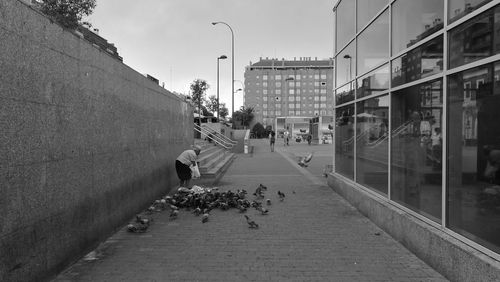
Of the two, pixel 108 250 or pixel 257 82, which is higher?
pixel 257 82

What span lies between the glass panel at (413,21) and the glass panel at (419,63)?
0.15 meters

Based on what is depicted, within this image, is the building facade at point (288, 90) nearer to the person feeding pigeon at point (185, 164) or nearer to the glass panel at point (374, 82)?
the person feeding pigeon at point (185, 164)

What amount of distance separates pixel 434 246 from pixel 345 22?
271 inches

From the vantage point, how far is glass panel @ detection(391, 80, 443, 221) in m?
5.18

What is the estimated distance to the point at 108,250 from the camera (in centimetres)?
570

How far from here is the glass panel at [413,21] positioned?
5.35 meters

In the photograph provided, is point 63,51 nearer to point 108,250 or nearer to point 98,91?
point 98,91

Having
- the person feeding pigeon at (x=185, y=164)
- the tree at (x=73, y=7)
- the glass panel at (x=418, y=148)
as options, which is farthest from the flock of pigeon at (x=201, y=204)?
the tree at (x=73, y=7)

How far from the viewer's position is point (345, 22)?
414 inches

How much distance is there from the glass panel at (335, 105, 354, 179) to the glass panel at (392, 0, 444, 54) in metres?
3.08

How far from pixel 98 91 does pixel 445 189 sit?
446 cm

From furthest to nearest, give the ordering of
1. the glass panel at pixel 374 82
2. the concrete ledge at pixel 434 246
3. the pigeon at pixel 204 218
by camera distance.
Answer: the pigeon at pixel 204 218, the glass panel at pixel 374 82, the concrete ledge at pixel 434 246

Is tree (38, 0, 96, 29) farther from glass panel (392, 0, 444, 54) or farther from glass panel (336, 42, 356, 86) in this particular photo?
glass panel (392, 0, 444, 54)

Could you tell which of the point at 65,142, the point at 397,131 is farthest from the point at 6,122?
the point at 397,131
